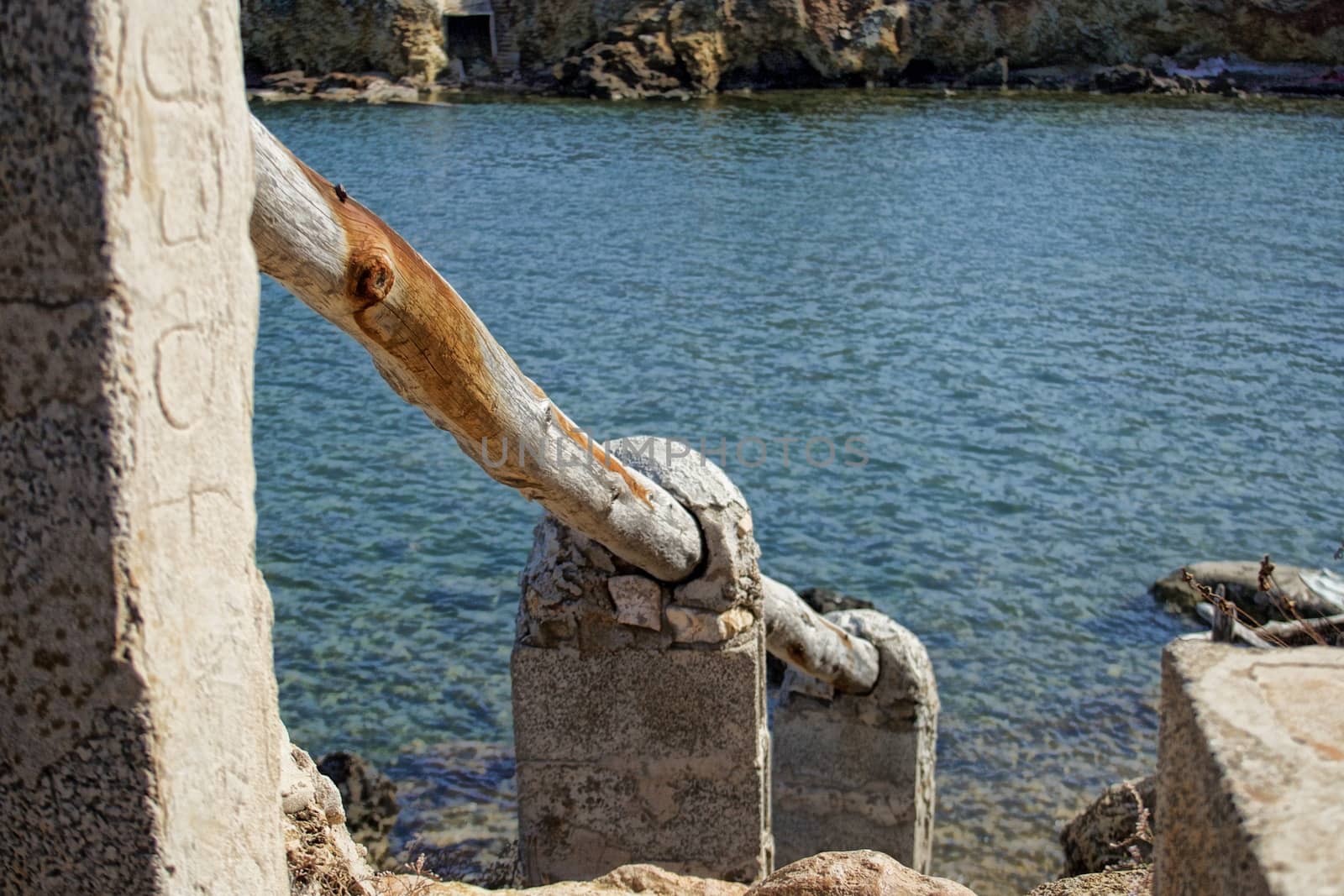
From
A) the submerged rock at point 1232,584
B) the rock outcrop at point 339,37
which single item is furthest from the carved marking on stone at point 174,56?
the rock outcrop at point 339,37

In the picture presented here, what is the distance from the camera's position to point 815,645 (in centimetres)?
548

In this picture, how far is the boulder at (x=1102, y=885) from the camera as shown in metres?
3.46

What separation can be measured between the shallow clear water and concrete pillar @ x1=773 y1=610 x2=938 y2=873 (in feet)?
2.39

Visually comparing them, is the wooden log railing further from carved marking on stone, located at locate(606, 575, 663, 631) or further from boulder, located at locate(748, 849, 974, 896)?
boulder, located at locate(748, 849, 974, 896)

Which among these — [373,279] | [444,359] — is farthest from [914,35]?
[373,279]

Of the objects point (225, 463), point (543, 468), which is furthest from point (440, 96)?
point (225, 463)

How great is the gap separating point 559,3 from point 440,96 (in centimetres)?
396

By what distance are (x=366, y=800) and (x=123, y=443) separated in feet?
18.3

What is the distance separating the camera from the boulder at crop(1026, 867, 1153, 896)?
346 centimetres

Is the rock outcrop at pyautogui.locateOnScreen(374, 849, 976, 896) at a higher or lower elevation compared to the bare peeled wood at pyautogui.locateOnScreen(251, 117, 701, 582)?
lower

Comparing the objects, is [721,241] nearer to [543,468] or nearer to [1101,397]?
[1101,397]

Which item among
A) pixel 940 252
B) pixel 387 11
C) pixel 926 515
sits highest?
pixel 387 11

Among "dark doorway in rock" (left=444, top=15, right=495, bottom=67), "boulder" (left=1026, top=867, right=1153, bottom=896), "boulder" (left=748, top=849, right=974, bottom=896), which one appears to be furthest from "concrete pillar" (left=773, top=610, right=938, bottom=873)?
"dark doorway in rock" (left=444, top=15, right=495, bottom=67)

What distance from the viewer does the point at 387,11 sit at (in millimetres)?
29172
